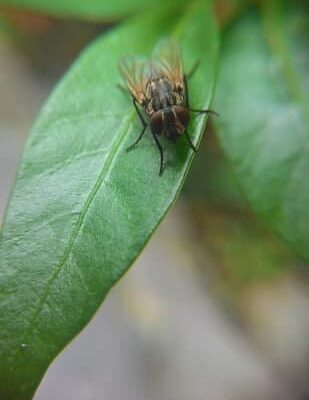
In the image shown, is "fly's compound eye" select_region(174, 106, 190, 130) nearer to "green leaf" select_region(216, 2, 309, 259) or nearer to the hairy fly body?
the hairy fly body

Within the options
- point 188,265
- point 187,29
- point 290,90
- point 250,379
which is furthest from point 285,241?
point 188,265

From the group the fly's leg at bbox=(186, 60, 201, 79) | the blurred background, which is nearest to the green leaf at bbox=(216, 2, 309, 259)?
the fly's leg at bbox=(186, 60, 201, 79)

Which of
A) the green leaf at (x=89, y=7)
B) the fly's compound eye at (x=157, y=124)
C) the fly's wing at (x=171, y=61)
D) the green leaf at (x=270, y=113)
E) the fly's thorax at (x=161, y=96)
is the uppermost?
the green leaf at (x=89, y=7)

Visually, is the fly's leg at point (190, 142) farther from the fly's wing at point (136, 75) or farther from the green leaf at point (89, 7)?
the green leaf at point (89, 7)

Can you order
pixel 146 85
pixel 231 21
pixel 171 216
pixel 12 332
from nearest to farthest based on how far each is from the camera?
pixel 12 332 → pixel 146 85 → pixel 231 21 → pixel 171 216

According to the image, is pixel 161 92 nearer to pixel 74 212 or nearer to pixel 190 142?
pixel 190 142

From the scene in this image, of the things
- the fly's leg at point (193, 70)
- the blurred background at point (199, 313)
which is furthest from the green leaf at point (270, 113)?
the blurred background at point (199, 313)

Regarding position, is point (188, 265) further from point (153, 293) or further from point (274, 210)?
point (274, 210)
